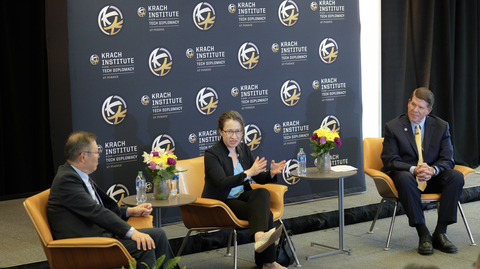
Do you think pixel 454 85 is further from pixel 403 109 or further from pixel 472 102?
pixel 403 109

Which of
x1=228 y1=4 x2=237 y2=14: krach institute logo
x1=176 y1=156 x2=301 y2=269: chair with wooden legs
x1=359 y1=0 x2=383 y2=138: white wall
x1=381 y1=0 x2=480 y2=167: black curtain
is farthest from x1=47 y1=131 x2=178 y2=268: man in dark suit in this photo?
x1=381 y1=0 x2=480 y2=167: black curtain

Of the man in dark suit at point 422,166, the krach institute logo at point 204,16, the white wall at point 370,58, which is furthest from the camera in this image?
the white wall at point 370,58

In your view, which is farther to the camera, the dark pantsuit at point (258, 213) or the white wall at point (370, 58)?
the white wall at point (370, 58)

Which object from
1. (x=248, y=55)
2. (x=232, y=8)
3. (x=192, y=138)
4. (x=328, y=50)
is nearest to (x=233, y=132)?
(x=192, y=138)

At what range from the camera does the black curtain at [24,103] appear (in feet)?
18.8

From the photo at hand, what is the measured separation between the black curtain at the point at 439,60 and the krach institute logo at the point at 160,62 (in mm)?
3243

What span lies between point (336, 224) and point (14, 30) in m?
4.23

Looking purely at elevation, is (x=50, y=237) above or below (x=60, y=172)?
below

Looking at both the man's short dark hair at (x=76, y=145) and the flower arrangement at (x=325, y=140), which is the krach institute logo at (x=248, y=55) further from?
the man's short dark hair at (x=76, y=145)

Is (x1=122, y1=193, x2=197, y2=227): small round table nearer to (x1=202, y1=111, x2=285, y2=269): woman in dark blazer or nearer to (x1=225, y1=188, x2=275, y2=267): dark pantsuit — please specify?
(x1=202, y1=111, x2=285, y2=269): woman in dark blazer

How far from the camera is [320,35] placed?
5.56 metres

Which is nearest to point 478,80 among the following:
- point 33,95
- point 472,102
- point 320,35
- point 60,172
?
point 472,102

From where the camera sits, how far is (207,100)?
16.2 ft

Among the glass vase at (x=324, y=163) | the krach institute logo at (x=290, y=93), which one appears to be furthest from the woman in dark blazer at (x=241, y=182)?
the krach institute logo at (x=290, y=93)
